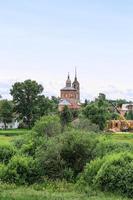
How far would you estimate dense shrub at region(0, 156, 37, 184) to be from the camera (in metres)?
39.5

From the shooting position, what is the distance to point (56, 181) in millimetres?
39688

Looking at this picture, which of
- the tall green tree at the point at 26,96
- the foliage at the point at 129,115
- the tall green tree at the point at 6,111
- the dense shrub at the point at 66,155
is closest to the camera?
the dense shrub at the point at 66,155

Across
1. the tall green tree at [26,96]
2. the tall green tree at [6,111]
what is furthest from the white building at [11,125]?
Answer: the tall green tree at [26,96]

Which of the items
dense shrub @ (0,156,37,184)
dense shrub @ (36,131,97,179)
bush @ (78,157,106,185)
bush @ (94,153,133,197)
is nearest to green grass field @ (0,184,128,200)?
bush @ (94,153,133,197)

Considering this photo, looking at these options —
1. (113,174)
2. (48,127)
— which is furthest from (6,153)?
(113,174)

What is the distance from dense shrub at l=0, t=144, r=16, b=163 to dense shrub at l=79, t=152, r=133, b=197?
26.9 ft

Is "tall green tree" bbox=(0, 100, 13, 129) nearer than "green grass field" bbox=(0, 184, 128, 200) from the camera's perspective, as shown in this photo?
No

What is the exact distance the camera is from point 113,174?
36250 mm

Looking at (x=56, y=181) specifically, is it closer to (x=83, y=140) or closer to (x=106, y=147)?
(x=83, y=140)

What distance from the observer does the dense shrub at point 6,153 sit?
146ft

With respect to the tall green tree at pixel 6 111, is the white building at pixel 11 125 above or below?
below

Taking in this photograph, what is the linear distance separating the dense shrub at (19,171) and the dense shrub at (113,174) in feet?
13.7

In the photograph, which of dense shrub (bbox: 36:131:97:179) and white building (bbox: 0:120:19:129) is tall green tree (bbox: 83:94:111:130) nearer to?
white building (bbox: 0:120:19:129)

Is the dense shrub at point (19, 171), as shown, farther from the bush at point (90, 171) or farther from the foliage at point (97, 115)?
the foliage at point (97, 115)
